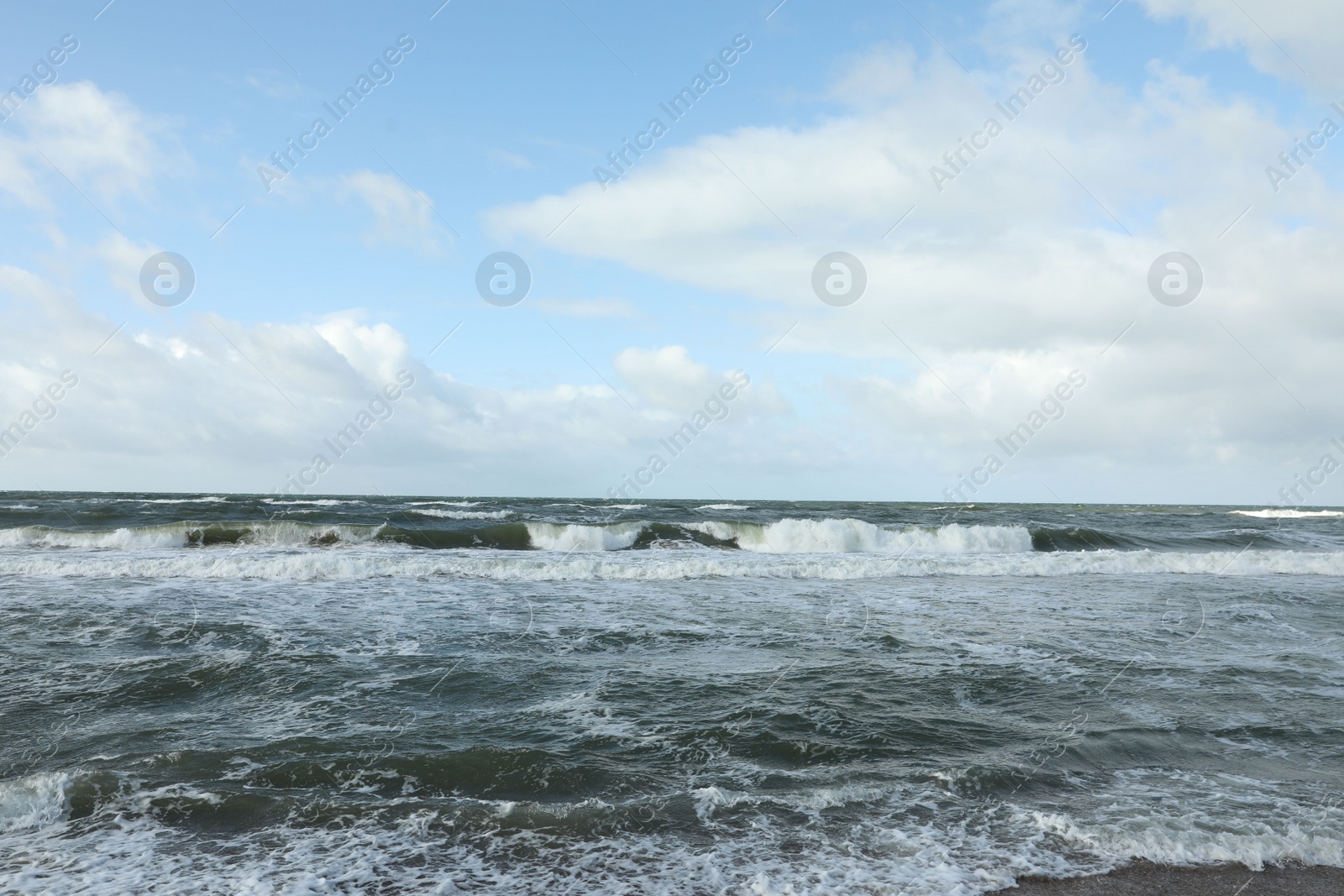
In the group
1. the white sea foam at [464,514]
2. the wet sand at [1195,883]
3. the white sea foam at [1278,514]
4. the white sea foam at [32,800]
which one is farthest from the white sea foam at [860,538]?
the white sea foam at [1278,514]

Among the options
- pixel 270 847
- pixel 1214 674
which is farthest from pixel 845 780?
pixel 1214 674

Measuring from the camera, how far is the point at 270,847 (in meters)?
4.38

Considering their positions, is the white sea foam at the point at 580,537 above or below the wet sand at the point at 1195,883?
above

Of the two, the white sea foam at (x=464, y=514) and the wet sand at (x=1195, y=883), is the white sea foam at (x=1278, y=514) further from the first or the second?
the wet sand at (x=1195, y=883)

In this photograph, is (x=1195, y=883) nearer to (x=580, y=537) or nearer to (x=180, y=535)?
(x=580, y=537)

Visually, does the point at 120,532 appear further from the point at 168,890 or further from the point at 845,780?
the point at 845,780

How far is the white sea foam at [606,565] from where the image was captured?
16.6 metres

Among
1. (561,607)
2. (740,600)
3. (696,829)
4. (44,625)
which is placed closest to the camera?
(696,829)

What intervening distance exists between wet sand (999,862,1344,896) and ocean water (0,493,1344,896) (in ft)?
0.37

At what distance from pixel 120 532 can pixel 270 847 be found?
25689mm

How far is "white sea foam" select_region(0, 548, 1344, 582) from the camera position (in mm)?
16578

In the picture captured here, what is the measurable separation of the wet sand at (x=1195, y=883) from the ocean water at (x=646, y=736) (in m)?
0.11

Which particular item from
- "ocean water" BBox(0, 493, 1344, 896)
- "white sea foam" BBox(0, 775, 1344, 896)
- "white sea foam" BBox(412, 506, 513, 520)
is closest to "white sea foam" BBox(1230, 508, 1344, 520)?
"white sea foam" BBox(412, 506, 513, 520)

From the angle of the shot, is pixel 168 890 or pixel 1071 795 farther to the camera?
pixel 1071 795
